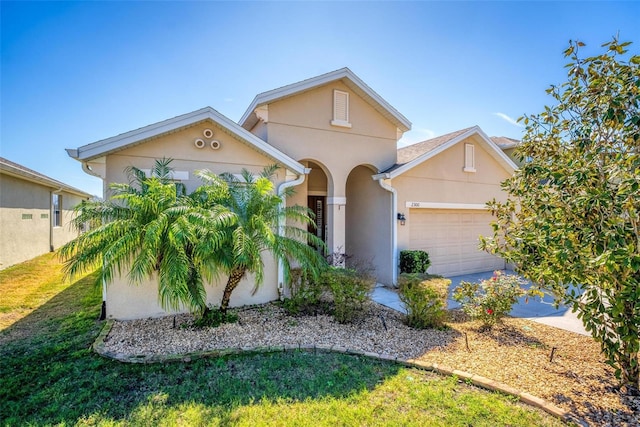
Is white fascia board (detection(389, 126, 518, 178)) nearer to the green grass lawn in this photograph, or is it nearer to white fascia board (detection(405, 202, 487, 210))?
white fascia board (detection(405, 202, 487, 210))

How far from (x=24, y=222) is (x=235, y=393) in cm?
1620

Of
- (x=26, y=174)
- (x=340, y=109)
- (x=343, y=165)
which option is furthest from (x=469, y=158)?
(x=26, y=174)

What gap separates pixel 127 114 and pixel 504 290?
13815 mm

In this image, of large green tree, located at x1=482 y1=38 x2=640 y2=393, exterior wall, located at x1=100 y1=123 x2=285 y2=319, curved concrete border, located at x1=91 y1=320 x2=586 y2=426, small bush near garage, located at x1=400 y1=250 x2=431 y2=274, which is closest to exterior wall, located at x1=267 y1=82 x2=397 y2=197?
exterior wall, located at x1=100 y1=123 x2=285 y2=319

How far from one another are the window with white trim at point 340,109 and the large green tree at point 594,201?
6.21 metres

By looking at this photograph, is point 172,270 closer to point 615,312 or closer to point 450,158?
point 615,312

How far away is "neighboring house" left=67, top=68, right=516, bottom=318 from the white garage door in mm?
42

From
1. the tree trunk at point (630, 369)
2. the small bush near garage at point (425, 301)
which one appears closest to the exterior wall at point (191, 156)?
the small bush near garage at point (425, 301)

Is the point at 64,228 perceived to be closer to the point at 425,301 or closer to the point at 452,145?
the point at 425,301

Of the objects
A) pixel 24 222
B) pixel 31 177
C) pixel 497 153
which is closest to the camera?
pixel 497 153

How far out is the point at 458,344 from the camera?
5.82m

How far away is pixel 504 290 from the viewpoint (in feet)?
21.6

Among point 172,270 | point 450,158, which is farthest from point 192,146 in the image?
point 450,158

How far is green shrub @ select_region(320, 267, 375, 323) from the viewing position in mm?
6832
